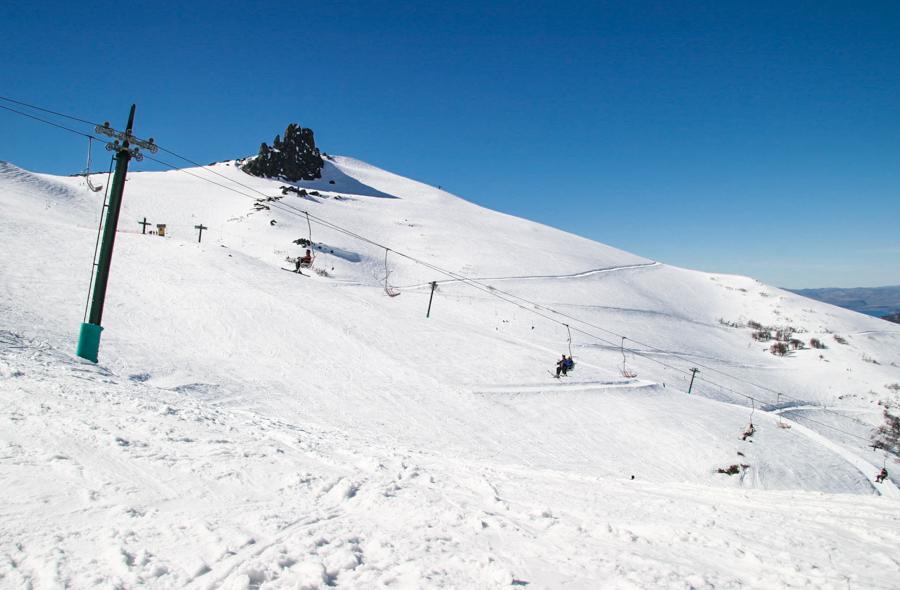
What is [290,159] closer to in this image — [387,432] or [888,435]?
[387,432]

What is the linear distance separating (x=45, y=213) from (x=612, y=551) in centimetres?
4346

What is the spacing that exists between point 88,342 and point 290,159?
85.2m

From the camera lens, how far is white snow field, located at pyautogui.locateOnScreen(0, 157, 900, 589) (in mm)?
4125

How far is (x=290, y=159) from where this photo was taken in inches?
3474

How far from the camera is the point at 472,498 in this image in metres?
6.11

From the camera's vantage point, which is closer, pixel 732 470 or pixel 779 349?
pixel 732 470

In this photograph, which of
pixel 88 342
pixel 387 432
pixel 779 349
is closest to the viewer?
pixel 88 342

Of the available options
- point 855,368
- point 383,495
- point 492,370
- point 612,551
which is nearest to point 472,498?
point 383,495

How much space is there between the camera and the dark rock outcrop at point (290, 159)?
85.2m

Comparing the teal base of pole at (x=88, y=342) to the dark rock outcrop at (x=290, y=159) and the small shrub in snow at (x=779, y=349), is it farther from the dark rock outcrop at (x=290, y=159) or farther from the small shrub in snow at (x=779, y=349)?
the dark rock outcrop at (x=290, y=159)

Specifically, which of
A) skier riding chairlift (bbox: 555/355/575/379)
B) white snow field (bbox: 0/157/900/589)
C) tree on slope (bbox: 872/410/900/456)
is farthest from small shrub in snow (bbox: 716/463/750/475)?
tree on slope (bbox: 872/410/900/456)

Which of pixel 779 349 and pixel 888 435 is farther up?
pixel 779 349

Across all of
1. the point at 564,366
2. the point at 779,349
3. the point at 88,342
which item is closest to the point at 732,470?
the point at 564,366

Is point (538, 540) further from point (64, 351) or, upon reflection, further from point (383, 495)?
point (64, 351)
